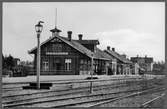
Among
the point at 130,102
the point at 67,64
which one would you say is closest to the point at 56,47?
the point at 67,64

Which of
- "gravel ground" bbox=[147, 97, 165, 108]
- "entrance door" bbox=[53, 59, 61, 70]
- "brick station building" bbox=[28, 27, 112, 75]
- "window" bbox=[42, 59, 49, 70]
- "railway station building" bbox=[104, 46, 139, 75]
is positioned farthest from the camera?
"railway station building" bbox=[104, 46, 139, 75]

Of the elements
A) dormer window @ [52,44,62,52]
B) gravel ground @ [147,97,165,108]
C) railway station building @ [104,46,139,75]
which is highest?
dormer window @ [52,44,62,52]

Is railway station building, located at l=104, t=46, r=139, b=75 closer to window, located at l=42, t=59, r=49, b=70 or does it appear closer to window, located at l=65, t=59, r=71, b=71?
window, located at l=65, t=59, r=71, b=71

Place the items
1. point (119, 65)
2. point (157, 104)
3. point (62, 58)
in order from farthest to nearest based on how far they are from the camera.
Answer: point (119, 65), point (62, 58), point (157, 104)

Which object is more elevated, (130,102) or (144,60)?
(144,60)

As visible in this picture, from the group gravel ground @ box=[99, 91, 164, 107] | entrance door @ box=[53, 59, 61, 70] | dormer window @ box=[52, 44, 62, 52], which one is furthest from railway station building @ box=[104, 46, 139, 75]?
gravel ground @ box=[99, 91, 164, 107]

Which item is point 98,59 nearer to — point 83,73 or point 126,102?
point 83,73

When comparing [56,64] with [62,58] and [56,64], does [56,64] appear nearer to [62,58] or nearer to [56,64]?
[56,64]

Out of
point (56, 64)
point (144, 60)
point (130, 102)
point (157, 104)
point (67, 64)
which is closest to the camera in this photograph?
point (157, 104)

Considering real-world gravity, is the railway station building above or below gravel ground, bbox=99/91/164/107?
above

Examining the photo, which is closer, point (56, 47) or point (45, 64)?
point (56, 47)

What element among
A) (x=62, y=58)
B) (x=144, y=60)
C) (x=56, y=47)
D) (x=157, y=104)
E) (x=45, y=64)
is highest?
(x=56, y=47)

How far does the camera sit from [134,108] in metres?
10.2

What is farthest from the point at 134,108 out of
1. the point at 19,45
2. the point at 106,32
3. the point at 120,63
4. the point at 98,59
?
the point at 120,63
